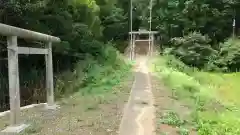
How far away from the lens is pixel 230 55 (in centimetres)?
1992

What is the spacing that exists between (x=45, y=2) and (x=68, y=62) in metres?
4.27

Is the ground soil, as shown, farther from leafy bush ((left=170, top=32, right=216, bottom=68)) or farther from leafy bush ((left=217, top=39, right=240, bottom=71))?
leafy bush ((left=217, top=39, right=240, bottom=71))

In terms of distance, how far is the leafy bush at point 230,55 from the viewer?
19.7m

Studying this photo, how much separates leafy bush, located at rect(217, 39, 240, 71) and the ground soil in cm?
1351

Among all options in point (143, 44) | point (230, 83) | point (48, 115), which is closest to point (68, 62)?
point (48, 115)

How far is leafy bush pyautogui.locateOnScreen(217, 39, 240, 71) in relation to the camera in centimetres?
1970

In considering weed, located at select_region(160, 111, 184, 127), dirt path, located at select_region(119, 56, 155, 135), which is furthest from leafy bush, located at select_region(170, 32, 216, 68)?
weed, located at select_region(160, 111, 184, 127)

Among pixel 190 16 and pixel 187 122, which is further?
pixel 190 16

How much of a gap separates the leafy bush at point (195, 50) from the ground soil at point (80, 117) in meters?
12.7

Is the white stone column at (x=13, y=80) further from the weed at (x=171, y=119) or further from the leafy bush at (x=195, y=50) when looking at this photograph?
the leafy bush at (x=195, y=50)

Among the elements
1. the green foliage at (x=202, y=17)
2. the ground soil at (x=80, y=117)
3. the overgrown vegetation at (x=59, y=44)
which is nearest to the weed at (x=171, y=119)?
the ground soil at (x=80, y=117)

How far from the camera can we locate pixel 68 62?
14.2 meters

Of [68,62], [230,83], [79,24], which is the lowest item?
[230,83]

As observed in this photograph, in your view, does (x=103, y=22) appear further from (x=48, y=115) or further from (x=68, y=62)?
(x=48, y=115)
